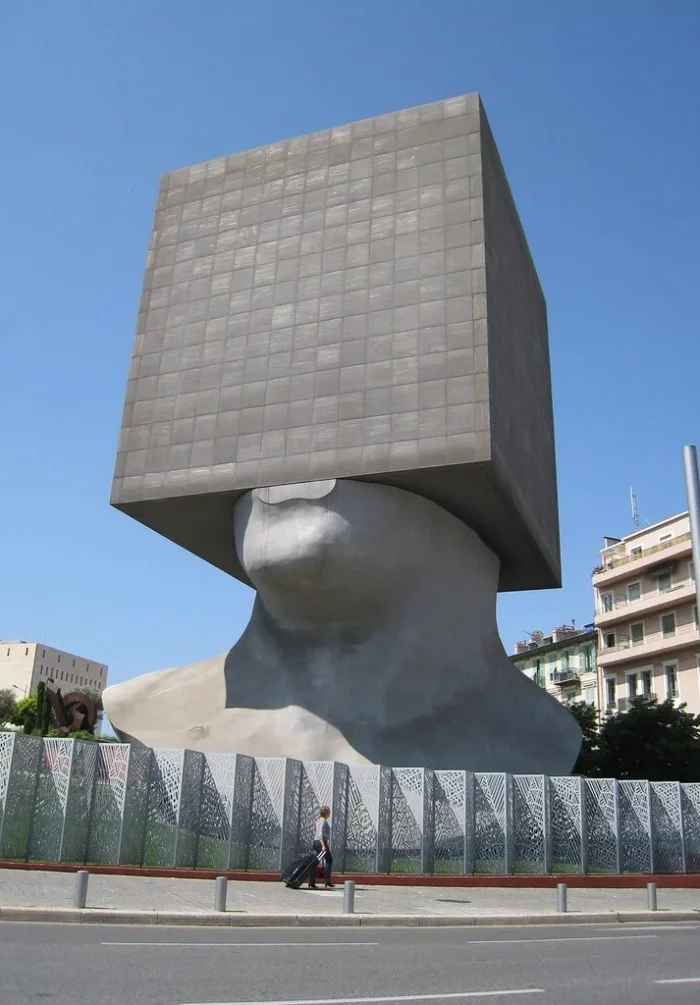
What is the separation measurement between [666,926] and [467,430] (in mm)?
13953

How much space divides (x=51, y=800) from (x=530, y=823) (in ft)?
32.9

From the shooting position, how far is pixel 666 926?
14.6m

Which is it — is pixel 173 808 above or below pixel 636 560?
below

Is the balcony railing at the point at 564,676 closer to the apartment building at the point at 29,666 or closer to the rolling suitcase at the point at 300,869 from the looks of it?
the rolling suitcase at the point at 300,869

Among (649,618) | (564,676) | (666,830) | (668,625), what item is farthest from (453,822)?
(564,676)

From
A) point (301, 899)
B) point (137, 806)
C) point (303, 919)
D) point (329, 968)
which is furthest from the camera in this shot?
point (137, 806)

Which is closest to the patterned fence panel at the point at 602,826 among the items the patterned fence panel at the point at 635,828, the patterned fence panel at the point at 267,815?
the patterned fence panel at the point at 635,828

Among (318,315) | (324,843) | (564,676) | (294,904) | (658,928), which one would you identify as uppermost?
(318,315)

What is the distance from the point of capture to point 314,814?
1903 centimetres

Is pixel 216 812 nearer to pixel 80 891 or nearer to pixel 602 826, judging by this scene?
pixel 80 891

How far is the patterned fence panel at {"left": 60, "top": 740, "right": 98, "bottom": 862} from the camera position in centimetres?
1661

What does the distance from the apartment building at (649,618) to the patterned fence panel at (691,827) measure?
2703cm

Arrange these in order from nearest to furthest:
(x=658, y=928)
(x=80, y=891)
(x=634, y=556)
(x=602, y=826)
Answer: (x=80, y=891) < (x=658, y=928) < (x=602, y=826) < (x=634, y=556)

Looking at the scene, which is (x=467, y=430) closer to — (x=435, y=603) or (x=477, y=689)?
(x=435, y=603)
